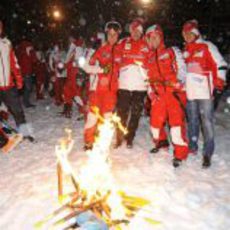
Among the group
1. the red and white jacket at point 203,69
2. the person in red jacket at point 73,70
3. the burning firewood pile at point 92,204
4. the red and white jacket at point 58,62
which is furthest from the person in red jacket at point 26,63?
the burning firewood pile at point 92,204

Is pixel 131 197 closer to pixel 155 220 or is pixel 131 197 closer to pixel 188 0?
pixel 155 220

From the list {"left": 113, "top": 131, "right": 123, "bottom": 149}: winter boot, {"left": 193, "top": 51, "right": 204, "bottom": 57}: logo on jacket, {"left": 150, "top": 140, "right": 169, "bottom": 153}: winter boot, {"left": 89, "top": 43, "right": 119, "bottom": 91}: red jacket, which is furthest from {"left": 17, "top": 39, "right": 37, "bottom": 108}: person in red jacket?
{"left": 193, "top": 51, "right": 204, "bottom": 57}: logo on jacket

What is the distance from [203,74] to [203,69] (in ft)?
0.27

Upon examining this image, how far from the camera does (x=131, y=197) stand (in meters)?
5.32

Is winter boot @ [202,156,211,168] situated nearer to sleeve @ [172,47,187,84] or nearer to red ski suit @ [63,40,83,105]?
sleeve @ [172,47,187,84]

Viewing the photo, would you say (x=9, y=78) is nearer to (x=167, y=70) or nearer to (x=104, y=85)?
(x=104, y=85)

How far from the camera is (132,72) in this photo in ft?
23.5

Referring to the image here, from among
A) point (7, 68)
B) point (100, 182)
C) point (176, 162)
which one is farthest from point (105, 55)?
point (100, 182)

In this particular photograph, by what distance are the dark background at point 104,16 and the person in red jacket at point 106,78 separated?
8618 millimetres

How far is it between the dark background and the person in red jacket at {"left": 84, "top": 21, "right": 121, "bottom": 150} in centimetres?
862

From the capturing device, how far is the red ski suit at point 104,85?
7.25 meters

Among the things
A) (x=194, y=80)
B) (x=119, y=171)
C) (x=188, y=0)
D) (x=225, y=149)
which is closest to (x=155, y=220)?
(x=119, y=171)

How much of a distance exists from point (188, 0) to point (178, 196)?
12648mm

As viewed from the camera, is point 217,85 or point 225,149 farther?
point 225,149
